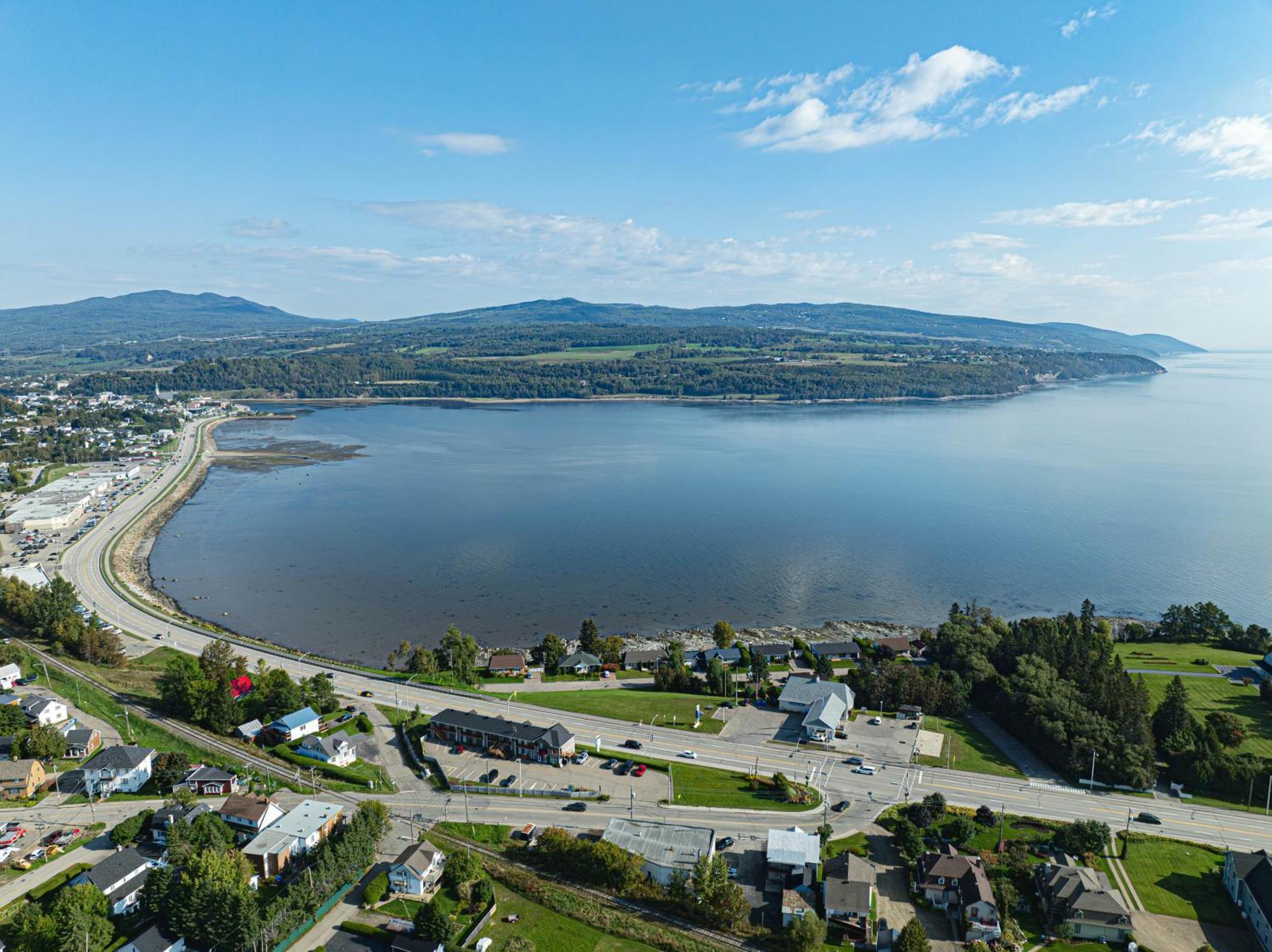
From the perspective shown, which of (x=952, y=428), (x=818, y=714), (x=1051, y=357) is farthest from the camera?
(x=1051, y=357)

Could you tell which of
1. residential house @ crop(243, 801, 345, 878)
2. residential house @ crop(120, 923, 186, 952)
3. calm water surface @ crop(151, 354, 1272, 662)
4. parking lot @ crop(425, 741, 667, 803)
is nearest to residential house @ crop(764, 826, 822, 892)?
parking lot @ crop(425, 741, 667, 803)

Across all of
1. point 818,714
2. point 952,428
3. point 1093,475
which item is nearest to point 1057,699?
point 818,714

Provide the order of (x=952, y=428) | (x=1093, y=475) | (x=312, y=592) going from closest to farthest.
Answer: (x=312, y=592), (x=1093, y=475), (x=952, y=428)

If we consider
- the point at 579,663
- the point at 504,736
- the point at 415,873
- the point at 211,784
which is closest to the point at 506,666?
the point at 579,663

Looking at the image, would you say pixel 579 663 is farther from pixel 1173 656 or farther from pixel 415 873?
pixel 1173 656

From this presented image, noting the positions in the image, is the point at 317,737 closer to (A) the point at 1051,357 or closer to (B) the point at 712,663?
(B) the point at 712,663

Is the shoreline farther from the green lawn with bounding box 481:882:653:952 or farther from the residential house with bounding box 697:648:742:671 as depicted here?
the green lawn with bounding box 481:882:653:952
